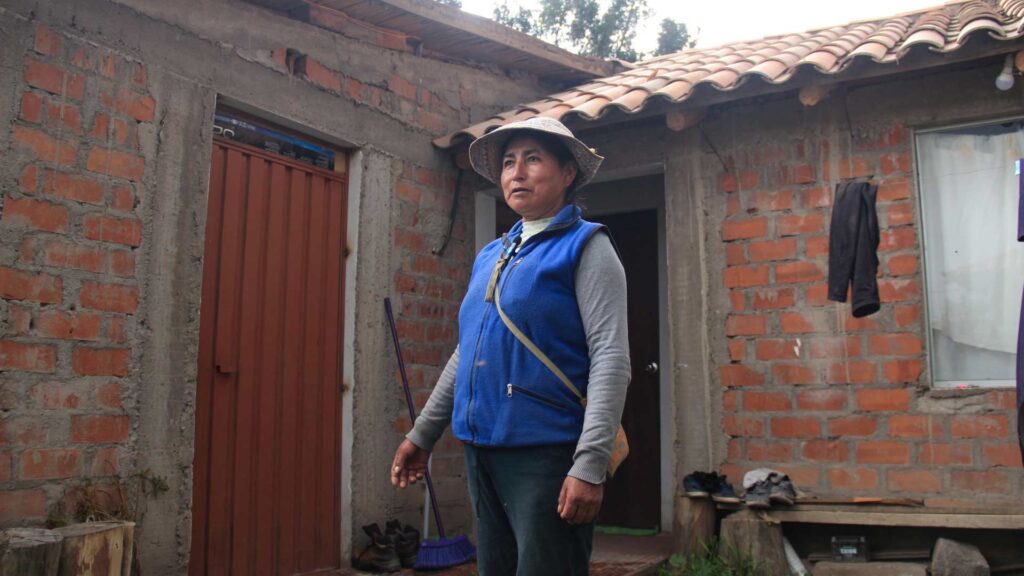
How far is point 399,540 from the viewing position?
5105mm

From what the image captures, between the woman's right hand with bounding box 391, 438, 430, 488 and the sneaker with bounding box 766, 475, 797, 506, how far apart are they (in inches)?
106

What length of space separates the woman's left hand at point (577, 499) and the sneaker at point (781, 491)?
9.50 ft

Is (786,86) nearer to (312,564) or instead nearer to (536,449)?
(536,449)

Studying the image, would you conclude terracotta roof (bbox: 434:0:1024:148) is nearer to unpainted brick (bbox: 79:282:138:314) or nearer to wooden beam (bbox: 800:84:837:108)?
wooden beam (bbox: 800:84:837:108)

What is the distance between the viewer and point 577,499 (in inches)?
83.4

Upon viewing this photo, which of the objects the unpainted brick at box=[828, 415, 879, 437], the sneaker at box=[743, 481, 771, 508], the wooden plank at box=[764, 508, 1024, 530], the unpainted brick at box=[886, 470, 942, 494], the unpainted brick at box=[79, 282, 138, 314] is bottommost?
the wooden plank at box=[764, 508, 1024, 530]

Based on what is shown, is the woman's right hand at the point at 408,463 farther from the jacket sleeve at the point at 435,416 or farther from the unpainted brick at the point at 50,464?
the unpainted brick at the point at 50,464

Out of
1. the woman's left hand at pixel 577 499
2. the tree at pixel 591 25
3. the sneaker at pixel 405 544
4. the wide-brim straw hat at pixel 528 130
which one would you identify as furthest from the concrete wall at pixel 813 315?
the tree at pixel 591 25

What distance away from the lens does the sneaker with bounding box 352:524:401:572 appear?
495cm

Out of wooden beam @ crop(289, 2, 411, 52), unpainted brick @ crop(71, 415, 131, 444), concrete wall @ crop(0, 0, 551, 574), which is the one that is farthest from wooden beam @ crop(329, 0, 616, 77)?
unpainted brick @ crop(71, 415, 131, 444)

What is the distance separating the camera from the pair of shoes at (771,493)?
4.72 meters

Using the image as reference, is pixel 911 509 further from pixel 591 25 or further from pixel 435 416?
pixel 591 25

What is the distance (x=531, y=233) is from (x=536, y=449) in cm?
67

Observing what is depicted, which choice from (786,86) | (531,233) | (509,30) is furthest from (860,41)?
(531,233)
